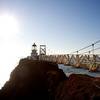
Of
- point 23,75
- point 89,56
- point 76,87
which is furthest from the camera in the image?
point 89,56

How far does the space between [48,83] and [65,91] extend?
11.3ft

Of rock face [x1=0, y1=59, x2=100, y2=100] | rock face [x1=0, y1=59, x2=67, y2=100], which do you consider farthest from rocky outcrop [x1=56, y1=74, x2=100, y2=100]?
rock face [x1=0, y1=59, x2=67, y2=100]

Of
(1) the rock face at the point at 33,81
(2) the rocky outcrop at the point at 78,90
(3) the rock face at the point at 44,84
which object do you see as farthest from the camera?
(1) the rock face at the point at 33,81

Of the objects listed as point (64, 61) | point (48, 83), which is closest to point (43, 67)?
point (48, 83)

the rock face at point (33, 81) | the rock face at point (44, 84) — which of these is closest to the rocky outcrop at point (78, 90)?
the rock face at point (44, 84)

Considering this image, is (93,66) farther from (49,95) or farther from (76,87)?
(76,87)

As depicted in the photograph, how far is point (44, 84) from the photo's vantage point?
16328 mm

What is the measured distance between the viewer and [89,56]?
112 ft

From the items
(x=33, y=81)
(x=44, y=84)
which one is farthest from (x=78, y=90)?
(x=33, y=81)

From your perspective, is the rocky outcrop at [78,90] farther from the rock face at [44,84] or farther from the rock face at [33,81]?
the rock face at [33,81]

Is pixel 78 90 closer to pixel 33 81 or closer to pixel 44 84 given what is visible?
pixel 44 84

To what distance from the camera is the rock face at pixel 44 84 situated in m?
11.9

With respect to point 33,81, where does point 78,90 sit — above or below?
below

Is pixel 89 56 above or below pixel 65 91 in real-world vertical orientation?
above
